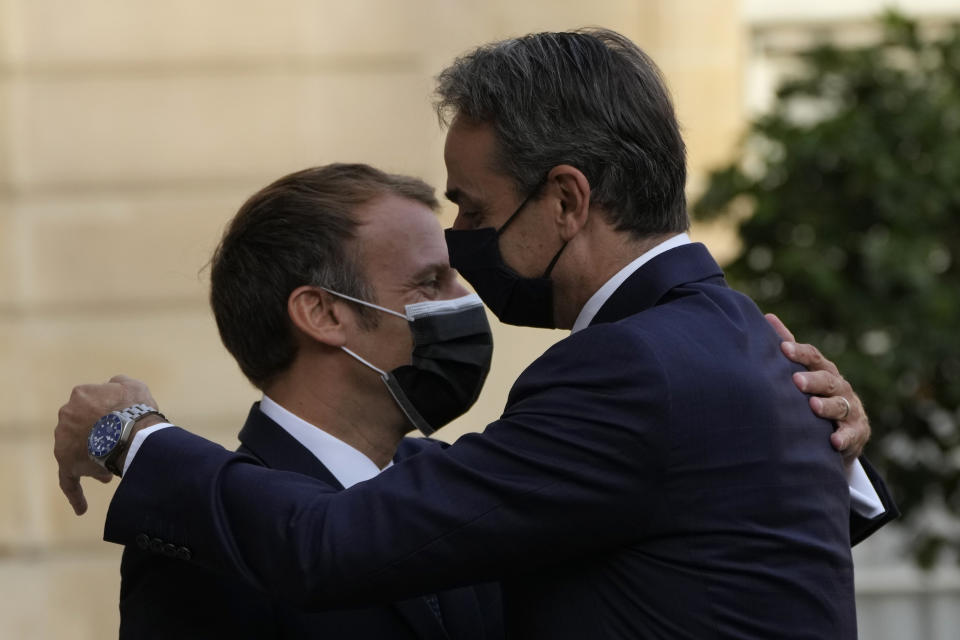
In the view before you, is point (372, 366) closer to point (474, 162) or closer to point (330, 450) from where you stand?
point (330, 450)

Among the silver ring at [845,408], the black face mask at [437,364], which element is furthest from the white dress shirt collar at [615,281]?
the black face mask at [437,364]

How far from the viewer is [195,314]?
16.2 ft

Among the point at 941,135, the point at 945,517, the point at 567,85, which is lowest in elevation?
the point at 945,517

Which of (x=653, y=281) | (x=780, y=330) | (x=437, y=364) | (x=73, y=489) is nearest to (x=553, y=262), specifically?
(x=653, y=281)

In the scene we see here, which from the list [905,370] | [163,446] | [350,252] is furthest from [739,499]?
[905,370]

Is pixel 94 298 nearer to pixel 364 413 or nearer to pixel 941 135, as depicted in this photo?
pixel 364 413

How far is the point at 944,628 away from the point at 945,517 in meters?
0.92

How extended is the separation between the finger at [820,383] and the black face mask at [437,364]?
2.65 feet

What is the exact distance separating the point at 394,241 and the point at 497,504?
0.91 m

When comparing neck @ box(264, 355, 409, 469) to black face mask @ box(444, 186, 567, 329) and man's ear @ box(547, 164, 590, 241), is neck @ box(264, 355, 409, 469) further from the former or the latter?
man's ear @ box(547, 164, 590, 241)

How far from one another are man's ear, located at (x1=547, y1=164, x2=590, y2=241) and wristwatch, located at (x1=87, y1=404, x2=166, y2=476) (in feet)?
2.29

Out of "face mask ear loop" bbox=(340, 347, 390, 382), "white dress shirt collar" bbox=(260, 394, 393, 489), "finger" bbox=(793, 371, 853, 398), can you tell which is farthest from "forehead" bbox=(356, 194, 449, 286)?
"finger" bbox=(793, 371, 853, 398)

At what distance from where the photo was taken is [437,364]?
8.65ft

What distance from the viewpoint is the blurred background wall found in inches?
191
